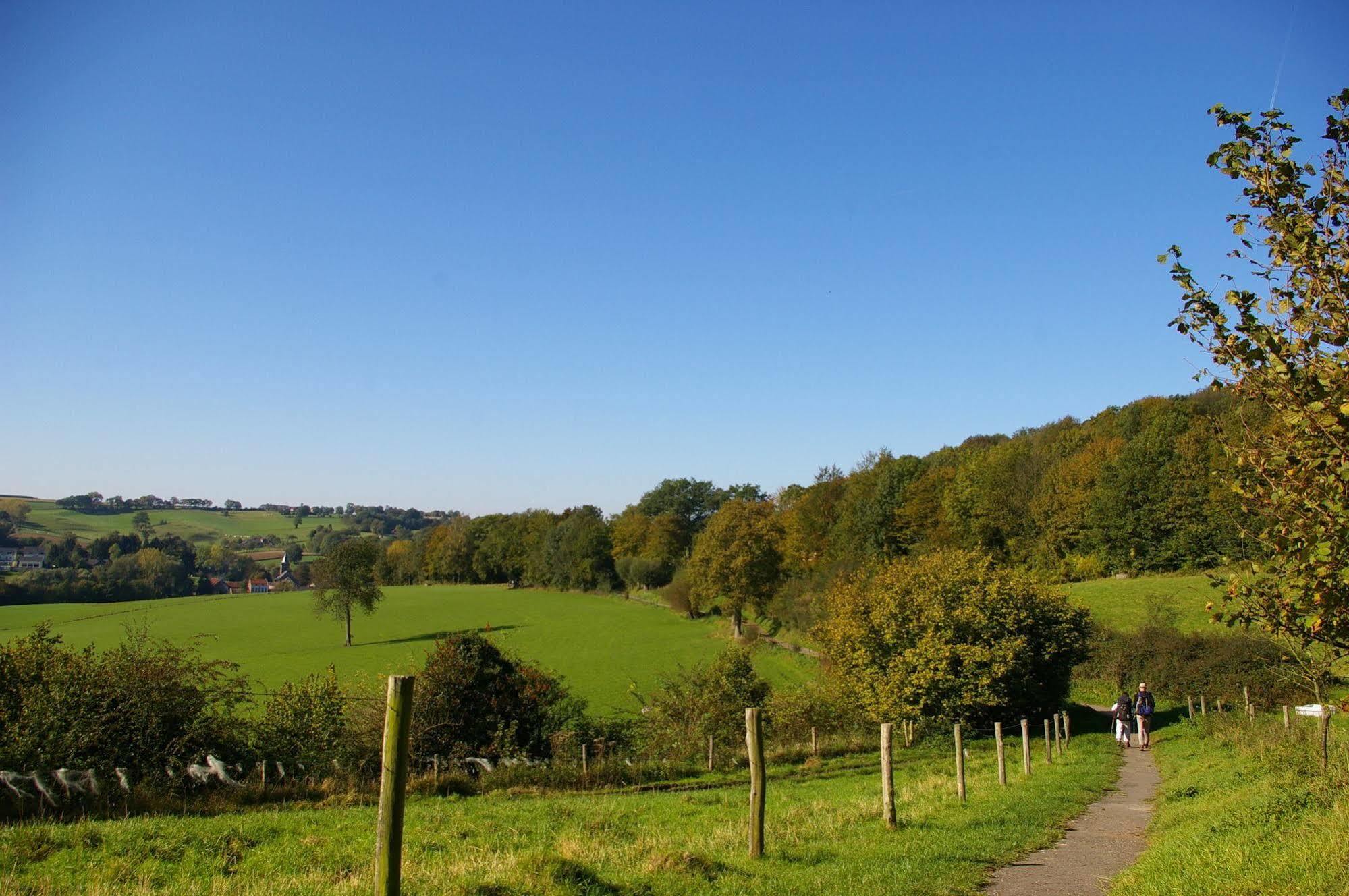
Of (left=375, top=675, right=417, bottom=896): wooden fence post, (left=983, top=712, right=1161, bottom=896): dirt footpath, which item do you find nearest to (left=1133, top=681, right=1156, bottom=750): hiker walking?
(left=983, top=712, right=1161, bottom=896): dirt footpath

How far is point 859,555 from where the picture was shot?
77250 millimetres

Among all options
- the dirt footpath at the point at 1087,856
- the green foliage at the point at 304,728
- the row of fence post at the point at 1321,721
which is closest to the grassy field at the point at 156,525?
the green foliage at the point at 304,728

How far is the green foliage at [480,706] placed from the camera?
1001 inches

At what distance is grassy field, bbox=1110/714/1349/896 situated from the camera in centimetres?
712

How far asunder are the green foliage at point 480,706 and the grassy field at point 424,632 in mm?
15222

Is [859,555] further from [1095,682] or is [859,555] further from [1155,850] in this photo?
[1155,850]

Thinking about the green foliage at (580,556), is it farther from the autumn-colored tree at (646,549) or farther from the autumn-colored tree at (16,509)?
the autumn-colored tree at (16,509)

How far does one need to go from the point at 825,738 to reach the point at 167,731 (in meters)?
22.3

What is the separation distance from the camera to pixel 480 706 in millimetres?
26375

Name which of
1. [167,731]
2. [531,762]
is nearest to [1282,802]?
[531,762]

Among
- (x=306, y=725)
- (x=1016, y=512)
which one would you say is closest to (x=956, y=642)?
(x=306, y=725)

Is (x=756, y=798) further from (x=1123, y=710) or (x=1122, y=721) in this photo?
(x=1123, y=710)

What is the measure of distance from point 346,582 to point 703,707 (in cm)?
5019

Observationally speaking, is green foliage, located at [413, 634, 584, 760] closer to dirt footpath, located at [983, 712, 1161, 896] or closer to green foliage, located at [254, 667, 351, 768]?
green foliage, located at [254, 667, 351, 768]
